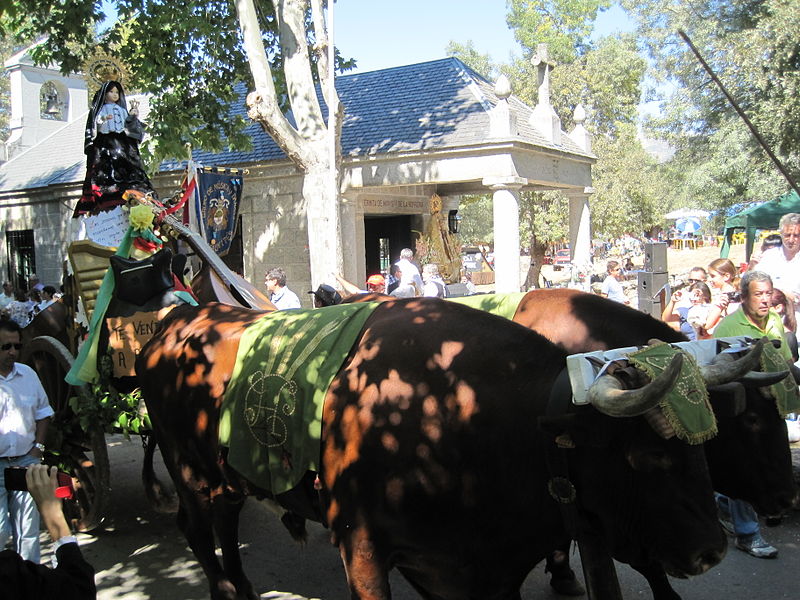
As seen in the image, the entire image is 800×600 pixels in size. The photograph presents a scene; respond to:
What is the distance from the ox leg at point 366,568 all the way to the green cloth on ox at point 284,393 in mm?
409

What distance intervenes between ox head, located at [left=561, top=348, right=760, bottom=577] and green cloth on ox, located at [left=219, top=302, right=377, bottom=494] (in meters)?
1.24

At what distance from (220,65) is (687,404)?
1321cm

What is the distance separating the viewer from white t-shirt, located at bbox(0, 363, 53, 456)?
4.28 metres

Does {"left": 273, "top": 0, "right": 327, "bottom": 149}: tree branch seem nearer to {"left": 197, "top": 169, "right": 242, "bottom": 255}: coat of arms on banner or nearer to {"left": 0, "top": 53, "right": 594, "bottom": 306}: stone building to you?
{"left": 0, "top": 53, "right": 594, "bottom": 306}: stone building

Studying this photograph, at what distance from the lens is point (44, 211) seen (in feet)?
67.3

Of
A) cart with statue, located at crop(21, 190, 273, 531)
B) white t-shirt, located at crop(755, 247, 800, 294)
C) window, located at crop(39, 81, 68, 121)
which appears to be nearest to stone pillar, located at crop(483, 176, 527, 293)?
white t-shirt, located at crop(755, 247, 800, 294)

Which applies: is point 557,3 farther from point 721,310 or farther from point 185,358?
point 185,358

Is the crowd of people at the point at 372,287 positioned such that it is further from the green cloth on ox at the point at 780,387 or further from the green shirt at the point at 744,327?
the green cloth on ox at the point at 780,387

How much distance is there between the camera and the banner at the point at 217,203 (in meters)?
6.99

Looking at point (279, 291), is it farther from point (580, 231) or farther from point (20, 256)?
point (20, 256)

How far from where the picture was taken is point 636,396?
239 cm

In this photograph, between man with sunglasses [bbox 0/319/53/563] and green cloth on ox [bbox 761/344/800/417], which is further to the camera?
man with sunglasses [bbox 0/319/53/563]

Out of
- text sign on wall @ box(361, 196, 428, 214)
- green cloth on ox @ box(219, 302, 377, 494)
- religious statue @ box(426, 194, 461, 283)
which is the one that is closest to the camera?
green cloth on ox @ box(219, 302, 377, 494)

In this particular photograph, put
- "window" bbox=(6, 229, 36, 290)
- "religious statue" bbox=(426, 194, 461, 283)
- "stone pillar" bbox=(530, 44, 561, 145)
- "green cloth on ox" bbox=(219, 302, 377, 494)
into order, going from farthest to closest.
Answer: "window" bbox=(6, 229, 36, 290) < "religious statue" bbox=(426, 194, 461, 283) < "stone pillar" bbox=(530, 44, 561, 145) < "green cloth on ox" bbox=(219, 302, 377, 494)
